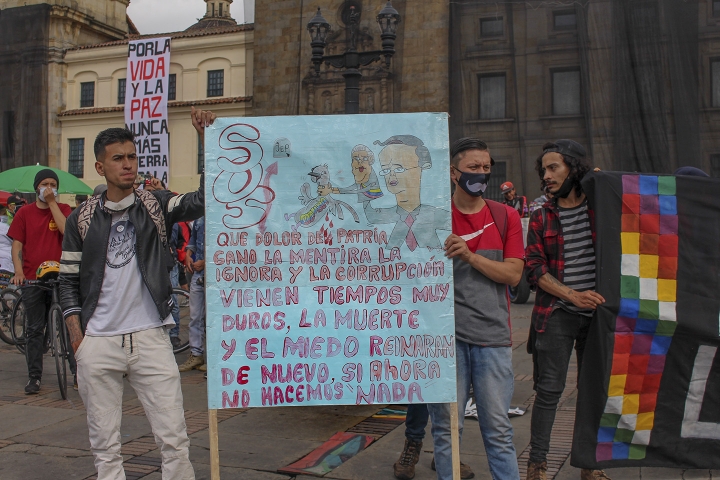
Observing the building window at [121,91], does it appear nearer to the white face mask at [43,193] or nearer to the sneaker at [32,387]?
the white face mask at [43,193]

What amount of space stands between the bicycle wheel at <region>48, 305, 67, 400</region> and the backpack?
312 centimetres

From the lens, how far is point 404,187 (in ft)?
12.8

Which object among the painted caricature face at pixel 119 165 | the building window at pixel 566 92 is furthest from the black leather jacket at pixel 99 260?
the building window at pixel 566 92

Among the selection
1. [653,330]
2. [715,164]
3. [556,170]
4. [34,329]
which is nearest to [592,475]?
[653,330]

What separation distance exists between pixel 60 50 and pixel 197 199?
1478 inches

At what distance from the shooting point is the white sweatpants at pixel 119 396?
3.65m

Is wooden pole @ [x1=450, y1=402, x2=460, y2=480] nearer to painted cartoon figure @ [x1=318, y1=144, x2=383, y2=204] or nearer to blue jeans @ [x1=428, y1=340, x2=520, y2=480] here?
blue jeans @ [x1=428, y1=340, x2=520, y2=480]

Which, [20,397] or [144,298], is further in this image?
[20,397]

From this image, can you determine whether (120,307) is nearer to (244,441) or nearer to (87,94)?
(244,441)

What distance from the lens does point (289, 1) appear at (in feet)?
104

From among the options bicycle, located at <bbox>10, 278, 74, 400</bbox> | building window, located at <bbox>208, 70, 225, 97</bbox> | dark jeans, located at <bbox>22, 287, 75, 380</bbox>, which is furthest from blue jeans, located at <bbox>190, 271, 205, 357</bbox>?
building window, located at <bbox>208, 70, 225, 97</bbox>

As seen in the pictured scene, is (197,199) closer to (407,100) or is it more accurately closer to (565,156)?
(565,156)

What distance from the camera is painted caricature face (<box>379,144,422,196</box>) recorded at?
391cm

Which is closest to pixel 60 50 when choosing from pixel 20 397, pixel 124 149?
pixel 20 397
